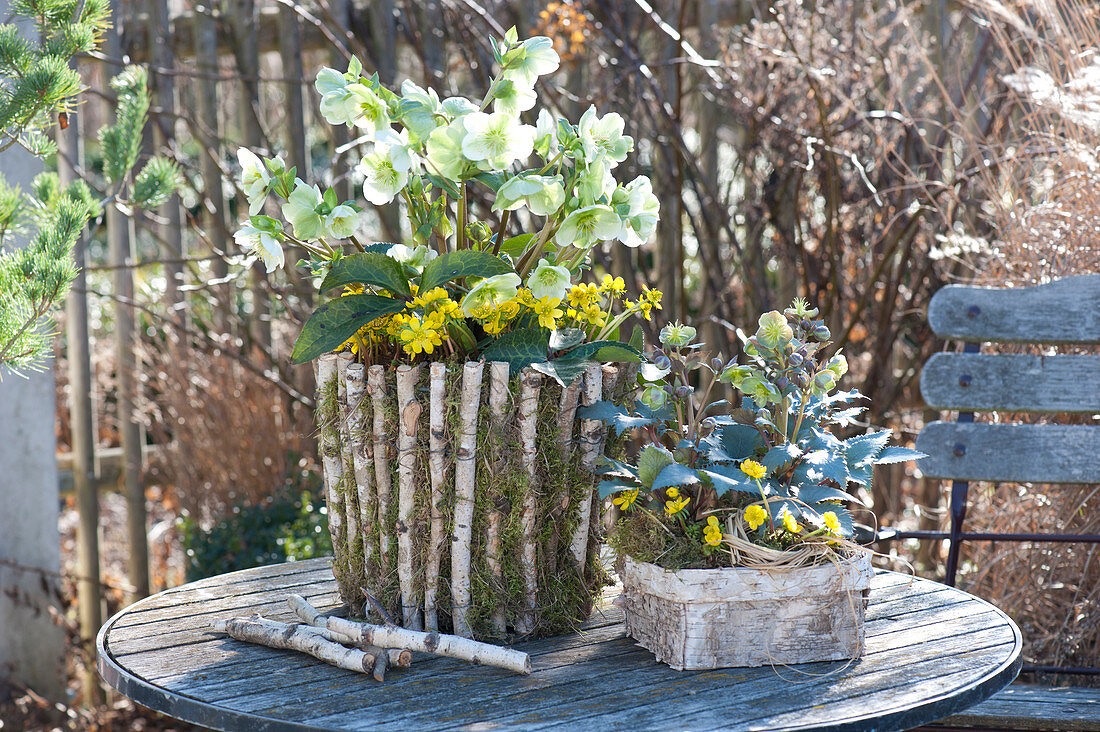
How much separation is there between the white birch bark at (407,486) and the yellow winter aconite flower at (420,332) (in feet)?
0.11

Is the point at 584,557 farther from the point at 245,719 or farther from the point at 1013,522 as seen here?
the point at 1013,522

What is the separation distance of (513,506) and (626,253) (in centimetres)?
174

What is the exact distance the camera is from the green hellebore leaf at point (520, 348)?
46.7 inches

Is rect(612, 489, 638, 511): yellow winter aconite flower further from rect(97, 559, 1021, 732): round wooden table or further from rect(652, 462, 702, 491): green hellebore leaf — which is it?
rect(97, 559, 1021, 732): round wooden table

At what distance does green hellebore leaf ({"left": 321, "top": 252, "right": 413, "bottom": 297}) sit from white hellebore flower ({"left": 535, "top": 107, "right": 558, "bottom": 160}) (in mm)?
230

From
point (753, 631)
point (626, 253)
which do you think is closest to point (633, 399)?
point (753, 631)

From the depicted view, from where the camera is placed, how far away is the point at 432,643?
1178mm

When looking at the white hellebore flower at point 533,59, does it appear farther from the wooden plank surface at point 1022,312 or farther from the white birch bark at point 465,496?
the wooden plank surface at point 1022,312

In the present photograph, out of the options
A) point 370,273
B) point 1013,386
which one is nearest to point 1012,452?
point 1013,386

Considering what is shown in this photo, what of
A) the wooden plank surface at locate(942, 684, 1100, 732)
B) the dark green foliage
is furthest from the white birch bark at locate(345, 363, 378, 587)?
the dark green foliage

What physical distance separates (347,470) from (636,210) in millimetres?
508

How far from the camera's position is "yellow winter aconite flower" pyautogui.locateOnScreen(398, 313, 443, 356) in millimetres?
1135

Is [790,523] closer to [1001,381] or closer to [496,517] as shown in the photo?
[496,517]

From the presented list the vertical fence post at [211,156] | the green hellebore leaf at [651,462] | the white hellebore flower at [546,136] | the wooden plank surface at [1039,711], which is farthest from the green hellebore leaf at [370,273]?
the vertical fence post at [211,156]
